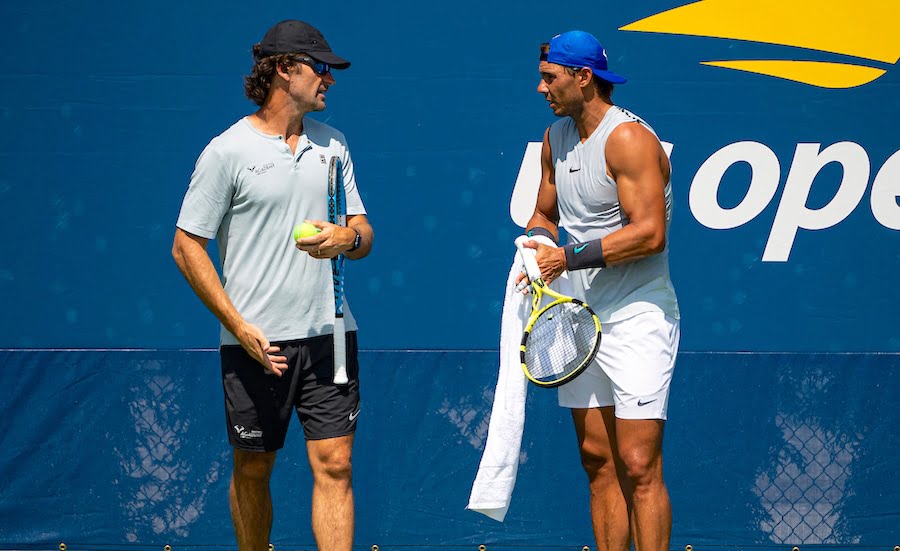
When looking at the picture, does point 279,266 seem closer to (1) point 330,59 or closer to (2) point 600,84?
(1) point 330,59

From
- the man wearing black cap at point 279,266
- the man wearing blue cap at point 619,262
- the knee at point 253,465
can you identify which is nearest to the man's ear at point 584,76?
the man wearing blue cap at point 619,262

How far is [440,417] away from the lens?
4875mm

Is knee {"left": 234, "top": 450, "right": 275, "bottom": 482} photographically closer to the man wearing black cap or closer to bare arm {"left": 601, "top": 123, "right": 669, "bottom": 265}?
the man wearing black cap

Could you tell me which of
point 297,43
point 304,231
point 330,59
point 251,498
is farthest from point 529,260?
point 251,498

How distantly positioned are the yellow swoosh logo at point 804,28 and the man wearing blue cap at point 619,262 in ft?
3.13

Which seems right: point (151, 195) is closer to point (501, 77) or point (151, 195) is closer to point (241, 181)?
point (241, 181)

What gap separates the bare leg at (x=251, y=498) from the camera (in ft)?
13.4

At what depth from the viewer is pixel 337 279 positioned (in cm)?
396

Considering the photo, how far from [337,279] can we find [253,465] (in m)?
0.69

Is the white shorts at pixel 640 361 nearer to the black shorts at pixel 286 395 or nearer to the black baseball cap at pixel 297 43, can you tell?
the black shorts at pixel 286 395

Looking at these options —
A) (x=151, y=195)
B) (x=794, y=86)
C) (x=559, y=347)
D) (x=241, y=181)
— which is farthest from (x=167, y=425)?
(x=794, y=86)

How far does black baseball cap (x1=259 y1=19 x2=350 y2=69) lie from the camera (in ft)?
12.7

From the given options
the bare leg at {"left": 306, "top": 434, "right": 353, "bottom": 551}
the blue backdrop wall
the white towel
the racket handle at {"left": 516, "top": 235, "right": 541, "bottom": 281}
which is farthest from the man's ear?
the bare leg at {"left": 306, "top": 434, "right": 353, "bottom": 551}

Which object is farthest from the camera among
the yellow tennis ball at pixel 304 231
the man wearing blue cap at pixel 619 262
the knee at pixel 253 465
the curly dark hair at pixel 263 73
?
the knee at pixel 253 465
